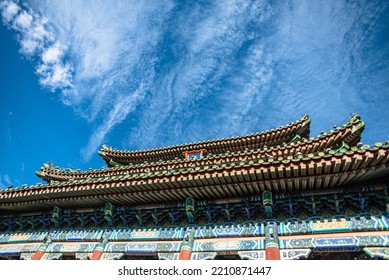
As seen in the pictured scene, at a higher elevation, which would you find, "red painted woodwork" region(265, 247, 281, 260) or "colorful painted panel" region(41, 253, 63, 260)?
"colorful painted panel" region(41, 253, 63, 260)

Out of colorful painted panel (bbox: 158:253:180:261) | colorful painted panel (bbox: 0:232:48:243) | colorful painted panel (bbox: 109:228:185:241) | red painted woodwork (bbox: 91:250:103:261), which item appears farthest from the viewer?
colorful painted panel (bbox: 0:232:48:243)

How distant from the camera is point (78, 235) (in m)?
9.53

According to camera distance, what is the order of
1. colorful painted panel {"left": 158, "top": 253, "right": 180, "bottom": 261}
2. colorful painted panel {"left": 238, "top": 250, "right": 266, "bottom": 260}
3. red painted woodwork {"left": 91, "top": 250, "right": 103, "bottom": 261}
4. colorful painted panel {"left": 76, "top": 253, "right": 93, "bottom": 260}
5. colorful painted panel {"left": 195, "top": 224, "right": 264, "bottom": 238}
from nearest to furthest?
1. colorful painted panel {"left": 238, "top": 250, "right": 266, "bottom": 260}
2. colorful painted panel {"left": 195, "top": 224, "right": 264, "bottom": 238}
3. colorful painted panel {"left": 158, "top": 253, "right": 180, "bottom": 261}
4. red painted woodwork {"left": 91, "top": 250, "right": 103, "bottom": 261}
5. colorful painted panel {"left": 76, "top": 253, "right": 93, "bottom": 260}

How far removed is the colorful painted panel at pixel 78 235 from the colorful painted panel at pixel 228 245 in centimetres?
375

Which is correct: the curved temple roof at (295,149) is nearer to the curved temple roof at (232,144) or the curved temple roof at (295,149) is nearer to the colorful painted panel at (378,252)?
the curved temple roof at (232,144)

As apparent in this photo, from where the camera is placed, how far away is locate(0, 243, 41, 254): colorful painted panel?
32.4ft

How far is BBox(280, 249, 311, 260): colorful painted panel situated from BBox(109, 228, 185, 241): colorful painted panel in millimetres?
2956

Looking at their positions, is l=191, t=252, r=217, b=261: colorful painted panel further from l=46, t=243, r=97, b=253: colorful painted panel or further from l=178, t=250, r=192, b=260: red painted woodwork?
l=46, t=243, r=97, b=253: colorful painted panel

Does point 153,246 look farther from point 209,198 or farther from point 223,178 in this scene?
point 223,178

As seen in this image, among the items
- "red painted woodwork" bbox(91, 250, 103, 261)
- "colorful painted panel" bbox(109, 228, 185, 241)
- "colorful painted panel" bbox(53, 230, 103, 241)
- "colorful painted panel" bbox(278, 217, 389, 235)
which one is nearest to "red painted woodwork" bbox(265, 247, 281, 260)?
"colorful painted panel" bbox(278, 217, 389, 235)

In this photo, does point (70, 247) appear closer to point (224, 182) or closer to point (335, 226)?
point (224, 182)

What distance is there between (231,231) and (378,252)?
3.47 metres

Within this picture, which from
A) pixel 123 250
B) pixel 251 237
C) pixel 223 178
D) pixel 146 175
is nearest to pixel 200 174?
pixel 223 178
